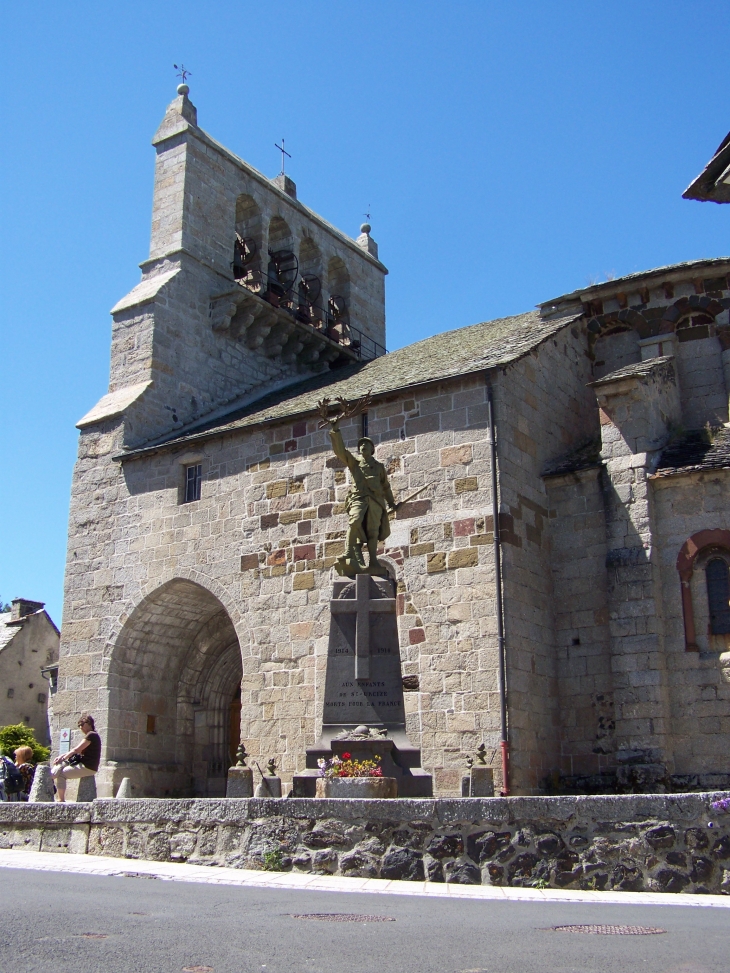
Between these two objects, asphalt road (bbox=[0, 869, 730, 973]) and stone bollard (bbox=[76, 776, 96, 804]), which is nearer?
asphalt road (bbox=[0, 869, 730, 973])

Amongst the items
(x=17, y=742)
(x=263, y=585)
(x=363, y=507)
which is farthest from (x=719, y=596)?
(x=17, y=742)

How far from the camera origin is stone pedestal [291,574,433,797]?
1055 centimetres

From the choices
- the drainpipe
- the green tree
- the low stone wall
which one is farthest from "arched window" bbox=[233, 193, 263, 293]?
the low stone wall

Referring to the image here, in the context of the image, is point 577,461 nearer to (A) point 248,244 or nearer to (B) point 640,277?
(B) point 640,277

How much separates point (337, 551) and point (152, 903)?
10165mm

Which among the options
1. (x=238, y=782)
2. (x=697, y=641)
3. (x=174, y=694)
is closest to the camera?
(x=238, y=782)

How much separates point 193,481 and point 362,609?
27.8 feet

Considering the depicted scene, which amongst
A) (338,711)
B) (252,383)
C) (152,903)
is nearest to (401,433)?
(338,711)

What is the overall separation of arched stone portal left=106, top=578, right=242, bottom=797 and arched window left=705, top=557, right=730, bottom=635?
815cm

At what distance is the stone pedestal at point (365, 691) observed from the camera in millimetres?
10555

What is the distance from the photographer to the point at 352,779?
964cm

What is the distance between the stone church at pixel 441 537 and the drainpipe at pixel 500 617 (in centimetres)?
3

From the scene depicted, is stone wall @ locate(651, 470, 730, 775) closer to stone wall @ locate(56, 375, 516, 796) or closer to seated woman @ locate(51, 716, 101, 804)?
stone wall @ locate(56, 375, 516, 796)

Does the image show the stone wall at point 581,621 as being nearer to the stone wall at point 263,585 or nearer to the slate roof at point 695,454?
the slate roof at point 695,454
